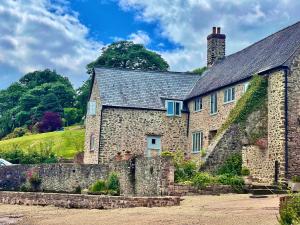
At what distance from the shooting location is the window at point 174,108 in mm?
47406

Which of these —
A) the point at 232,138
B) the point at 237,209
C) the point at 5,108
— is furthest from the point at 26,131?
the point at 237,209

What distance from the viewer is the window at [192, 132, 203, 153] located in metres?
45.4

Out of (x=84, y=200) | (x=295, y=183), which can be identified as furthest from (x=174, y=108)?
(x=84, y=200)

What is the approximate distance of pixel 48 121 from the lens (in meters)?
80.5

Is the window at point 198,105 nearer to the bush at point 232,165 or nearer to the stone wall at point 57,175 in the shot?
the bush at point 232,165

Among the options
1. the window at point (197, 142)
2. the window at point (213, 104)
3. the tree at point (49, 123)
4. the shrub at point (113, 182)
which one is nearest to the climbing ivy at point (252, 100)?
the window at point (213, 104)

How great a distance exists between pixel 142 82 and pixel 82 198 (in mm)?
22533

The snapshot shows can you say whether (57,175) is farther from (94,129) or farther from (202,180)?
(202,180)

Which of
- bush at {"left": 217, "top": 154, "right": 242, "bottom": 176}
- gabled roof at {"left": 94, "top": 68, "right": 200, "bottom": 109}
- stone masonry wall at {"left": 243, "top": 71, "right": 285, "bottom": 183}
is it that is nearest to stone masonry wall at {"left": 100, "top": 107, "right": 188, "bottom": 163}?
gabled roof at {"left": 94, "top": 68, "right": 200, "bottom": 109}

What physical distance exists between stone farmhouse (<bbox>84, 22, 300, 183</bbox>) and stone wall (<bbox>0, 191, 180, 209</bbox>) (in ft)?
34.8

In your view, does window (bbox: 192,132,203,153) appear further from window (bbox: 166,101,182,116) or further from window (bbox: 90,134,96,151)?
window (bbox: 90,134,96,151)

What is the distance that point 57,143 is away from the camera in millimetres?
63781

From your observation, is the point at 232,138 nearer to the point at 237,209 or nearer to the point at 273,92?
the point at 273,92

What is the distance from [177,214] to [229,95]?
20849 mm
